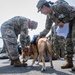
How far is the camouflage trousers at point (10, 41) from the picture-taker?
21.4ft

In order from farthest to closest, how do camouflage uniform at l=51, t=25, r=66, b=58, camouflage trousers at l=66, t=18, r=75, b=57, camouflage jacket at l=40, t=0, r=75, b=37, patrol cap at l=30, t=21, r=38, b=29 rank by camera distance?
1. camouflage uniform at l=51, t=25, r=66, b=58
2. patrol cap at l=30, t=21, r=38, b=29
3. camouflage trousers at l=66, t=18, r=75, b=57
4. camouflage jacket at l=40, t=0, r=75, b=37

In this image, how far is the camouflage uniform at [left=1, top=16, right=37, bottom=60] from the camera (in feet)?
21.2

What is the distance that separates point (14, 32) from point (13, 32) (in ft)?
0.34

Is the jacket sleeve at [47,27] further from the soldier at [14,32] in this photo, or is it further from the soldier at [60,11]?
the soldier at [14,32]

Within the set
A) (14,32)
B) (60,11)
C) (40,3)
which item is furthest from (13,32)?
(60,11)

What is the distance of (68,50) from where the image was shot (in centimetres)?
542

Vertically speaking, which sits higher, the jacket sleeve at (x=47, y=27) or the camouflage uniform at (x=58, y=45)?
the jacket sleeve at (x=47, y=27)

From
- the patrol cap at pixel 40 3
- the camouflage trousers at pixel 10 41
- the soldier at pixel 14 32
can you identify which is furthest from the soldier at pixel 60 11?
the camouflage trousers at pixel 10 41

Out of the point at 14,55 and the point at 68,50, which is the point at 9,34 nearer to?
the point at 14,55

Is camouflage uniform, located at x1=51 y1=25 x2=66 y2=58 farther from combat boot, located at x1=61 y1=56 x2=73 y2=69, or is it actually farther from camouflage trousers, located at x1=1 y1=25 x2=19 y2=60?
combat boot, located at x1=61 y1=56 x2=73 y2=69

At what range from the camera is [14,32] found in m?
6.80

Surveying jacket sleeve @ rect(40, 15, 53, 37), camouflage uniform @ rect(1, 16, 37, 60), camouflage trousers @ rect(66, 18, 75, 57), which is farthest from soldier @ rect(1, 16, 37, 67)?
camouflage trousers @ rect(66, 18, 75, 57)

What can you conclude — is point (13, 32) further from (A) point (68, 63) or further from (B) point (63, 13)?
(B) point (63, 13)

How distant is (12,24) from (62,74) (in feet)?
9.29
